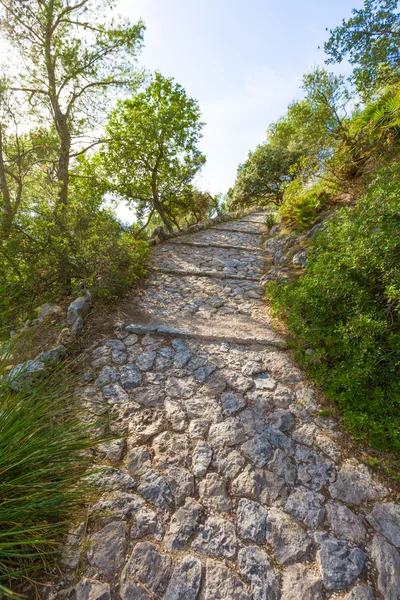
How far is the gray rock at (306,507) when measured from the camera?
6.26 ft

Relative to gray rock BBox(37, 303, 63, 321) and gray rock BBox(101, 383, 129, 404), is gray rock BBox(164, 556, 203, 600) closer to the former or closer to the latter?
gray rock BBox(101, 383, 129, 404)

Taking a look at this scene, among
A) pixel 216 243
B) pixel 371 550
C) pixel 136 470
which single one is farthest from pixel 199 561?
pixel 216 243

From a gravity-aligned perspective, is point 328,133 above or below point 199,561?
above

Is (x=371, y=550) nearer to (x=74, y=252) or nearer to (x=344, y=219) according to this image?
(x=344, y=219)

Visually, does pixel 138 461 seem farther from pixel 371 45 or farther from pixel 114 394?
pixel 371 45

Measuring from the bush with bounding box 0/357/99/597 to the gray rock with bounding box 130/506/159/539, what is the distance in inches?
15.1

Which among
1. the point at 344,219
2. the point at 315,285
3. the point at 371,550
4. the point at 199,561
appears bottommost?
the point at 371,550

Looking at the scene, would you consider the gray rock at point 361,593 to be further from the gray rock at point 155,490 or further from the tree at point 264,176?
the tree at point 264,176

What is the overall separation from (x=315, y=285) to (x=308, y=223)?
4.48 meters

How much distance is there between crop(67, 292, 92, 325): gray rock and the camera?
389cm

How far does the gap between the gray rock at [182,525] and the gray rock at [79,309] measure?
2.92 meters

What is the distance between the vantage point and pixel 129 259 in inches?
215

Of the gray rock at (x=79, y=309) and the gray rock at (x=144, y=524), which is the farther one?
the gray rock at (x=79, y=309)

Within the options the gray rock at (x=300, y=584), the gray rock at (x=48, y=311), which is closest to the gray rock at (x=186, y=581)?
the gray rock at (x=300, y=584)
